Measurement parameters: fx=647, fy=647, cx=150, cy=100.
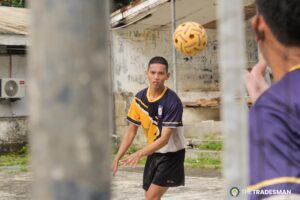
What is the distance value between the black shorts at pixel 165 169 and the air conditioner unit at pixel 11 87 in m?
8.07

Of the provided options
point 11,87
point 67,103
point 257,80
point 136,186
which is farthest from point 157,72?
point 11,87

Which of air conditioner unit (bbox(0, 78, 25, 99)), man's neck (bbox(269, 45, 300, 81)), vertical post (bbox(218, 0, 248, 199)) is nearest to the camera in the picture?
vertical post (bbox(218, 0, 248, 199))

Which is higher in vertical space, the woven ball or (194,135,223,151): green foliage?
the woven ball

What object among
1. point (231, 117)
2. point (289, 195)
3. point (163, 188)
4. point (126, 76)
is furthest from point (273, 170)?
point (126, 76)

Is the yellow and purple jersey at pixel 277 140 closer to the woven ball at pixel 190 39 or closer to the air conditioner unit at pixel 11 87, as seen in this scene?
the woven ball at pixel 190 39

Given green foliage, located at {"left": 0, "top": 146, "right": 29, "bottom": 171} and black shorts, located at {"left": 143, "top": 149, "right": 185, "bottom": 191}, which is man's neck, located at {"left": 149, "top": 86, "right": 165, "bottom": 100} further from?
green foliage, located at {"left": 0, "top": 146, "right": 29, "bottom": 171}

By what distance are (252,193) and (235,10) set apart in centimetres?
53

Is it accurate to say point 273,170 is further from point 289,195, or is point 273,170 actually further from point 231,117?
point 231,117

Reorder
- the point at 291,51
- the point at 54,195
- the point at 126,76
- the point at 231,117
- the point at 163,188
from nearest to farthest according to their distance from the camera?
the point at 54,195
the point at 231,117
the point at 291,51
the point at 163,188
the point at 126,76

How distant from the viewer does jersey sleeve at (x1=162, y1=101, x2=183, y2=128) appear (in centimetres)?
615

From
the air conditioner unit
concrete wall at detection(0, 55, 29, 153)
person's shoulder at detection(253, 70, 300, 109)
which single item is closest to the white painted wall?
concrete wall at detection(0, 55, 29, 153)

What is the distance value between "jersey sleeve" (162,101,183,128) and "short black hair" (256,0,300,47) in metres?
4.33

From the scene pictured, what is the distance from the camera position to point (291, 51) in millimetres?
1806

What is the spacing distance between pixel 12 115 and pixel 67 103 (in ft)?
43.9
